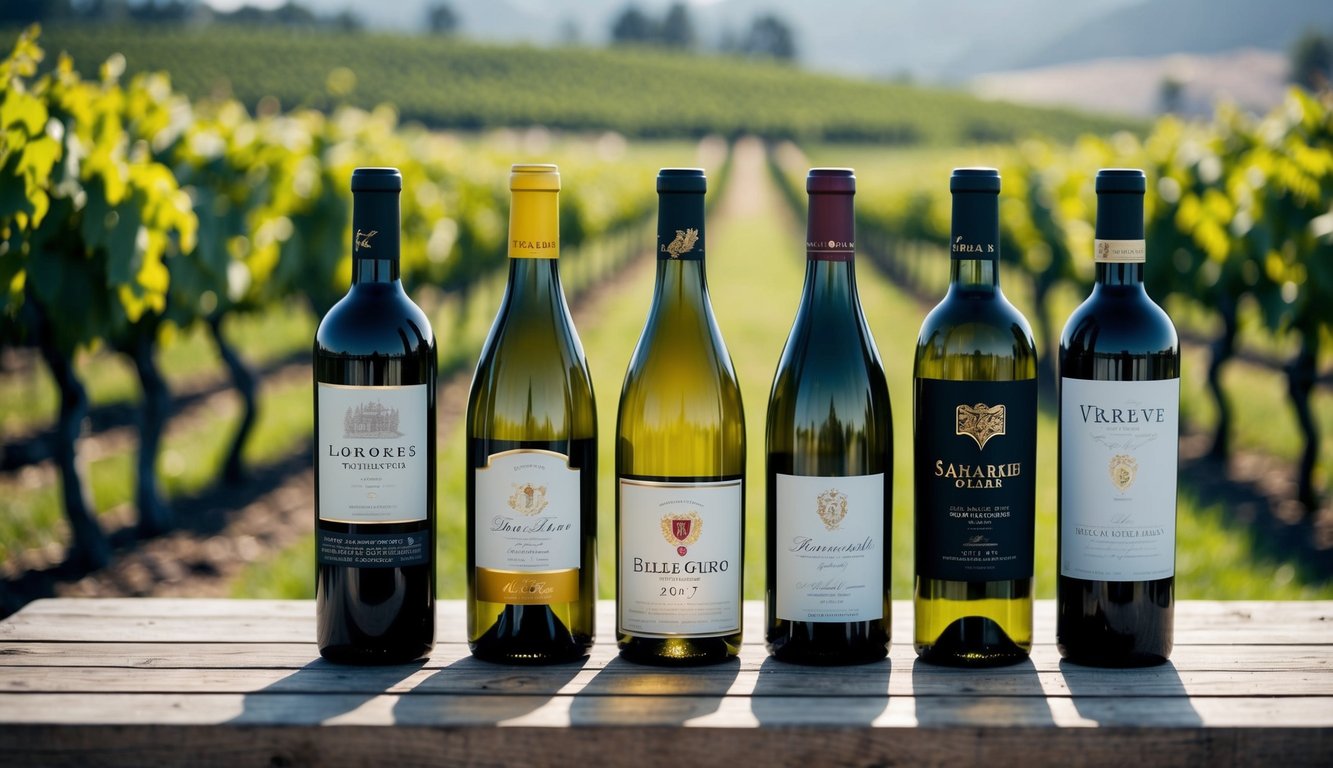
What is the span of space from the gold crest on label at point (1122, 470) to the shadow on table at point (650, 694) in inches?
29.3

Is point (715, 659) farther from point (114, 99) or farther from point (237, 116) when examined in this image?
point (237, 116)

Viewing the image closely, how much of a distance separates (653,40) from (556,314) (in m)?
148

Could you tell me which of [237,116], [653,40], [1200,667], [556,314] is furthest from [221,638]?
[653,40]

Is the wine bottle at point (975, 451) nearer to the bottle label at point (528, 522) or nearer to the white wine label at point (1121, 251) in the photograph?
the white wine label at point (1121, 251)

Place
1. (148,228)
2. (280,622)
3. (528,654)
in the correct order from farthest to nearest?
(148,228)
(280,622)
(528,654)

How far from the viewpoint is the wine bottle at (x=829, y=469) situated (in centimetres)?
218

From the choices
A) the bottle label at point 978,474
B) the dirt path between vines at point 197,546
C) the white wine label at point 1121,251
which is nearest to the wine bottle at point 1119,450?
the white wine label at point 1121,251

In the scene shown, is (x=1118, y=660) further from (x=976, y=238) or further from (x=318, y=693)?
(x=318, y=693)

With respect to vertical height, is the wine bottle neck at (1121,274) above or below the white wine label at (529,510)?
above

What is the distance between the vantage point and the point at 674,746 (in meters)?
1.93

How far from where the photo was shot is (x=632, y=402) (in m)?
2.41

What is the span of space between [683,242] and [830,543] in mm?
581

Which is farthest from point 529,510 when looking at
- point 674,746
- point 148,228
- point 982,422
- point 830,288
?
point 148,228

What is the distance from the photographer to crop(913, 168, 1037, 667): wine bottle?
2172mm
